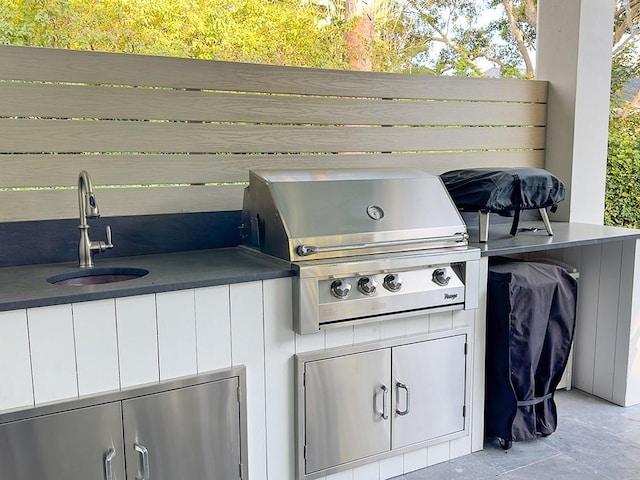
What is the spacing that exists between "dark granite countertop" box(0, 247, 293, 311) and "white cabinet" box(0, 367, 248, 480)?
0.32 m

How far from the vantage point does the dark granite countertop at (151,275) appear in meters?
1.70

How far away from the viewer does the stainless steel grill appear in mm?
2053

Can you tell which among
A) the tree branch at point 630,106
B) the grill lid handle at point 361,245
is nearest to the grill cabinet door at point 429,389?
the grill lid handle at point 361,245

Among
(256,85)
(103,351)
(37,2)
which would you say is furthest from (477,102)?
(37,2)

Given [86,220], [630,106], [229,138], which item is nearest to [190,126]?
[229,138]

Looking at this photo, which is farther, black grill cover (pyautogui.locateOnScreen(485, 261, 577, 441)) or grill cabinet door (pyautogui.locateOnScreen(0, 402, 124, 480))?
black grill cover (pyautogui.locateOnScreen(485, 261, 577, 441))

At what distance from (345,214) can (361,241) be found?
5.0 inches

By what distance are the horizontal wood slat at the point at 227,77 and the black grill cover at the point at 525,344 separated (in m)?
1.12

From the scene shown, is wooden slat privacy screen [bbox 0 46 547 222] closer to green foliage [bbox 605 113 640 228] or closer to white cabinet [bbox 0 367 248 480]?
white cabinet [bbox 0 367 248 480]

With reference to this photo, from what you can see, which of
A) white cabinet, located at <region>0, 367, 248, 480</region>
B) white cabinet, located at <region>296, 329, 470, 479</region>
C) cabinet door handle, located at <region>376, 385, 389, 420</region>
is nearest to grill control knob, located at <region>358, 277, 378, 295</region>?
white cabinet, located at <region>296, 329, 470, 479</region>

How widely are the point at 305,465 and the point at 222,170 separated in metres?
1.33

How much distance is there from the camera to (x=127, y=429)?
1.80m

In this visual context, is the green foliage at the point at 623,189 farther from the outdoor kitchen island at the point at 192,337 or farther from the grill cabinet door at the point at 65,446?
the grill cabinet door at the point at 65,446

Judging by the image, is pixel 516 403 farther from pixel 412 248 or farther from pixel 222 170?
pixel 222 170
